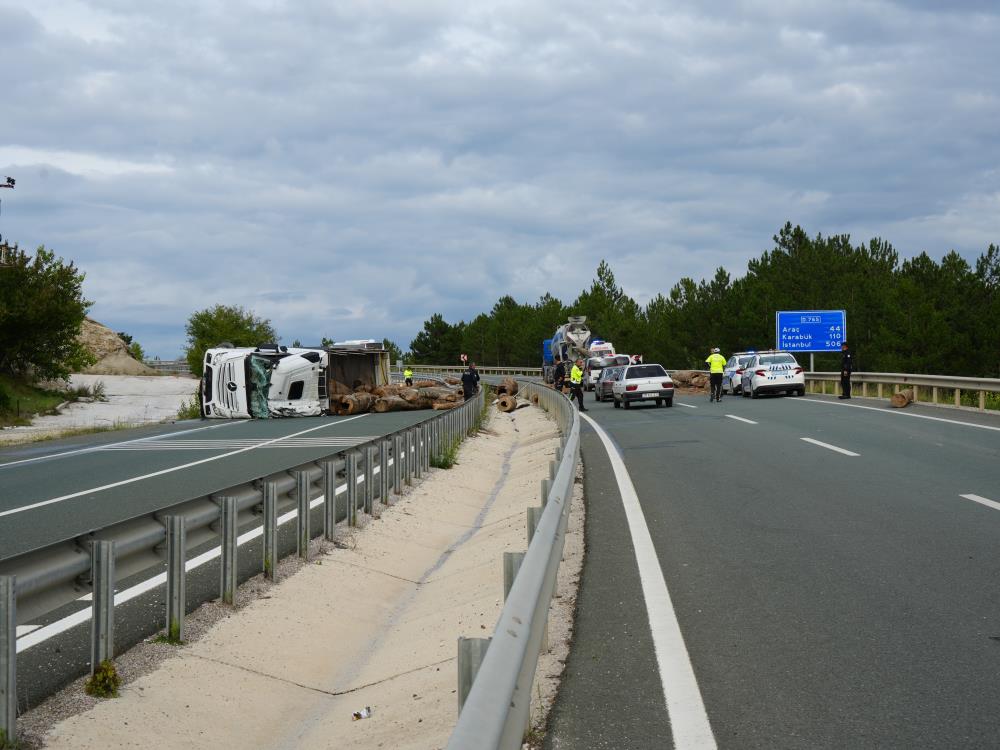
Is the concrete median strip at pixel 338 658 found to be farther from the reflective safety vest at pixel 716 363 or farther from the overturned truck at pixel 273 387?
the overturned truck at pixel 273 387

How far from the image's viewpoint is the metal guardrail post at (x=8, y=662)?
459cm

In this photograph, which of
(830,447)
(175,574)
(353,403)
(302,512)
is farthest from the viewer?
(353,403)

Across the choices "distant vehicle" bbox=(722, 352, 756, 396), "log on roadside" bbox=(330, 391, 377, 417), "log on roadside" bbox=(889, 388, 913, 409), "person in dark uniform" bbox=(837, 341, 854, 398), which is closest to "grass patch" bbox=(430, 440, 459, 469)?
"log on roadside" bbox=(889, 388, 913, 409)

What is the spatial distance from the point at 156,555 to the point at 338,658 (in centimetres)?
173

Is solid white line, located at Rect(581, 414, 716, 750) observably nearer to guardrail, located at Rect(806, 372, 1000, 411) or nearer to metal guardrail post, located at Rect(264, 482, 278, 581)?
metal guardrail post, located at Rect(264, 482, 278, 581)

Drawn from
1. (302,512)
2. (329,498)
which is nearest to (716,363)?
(329,498)

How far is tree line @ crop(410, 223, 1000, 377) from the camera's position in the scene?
5847cm

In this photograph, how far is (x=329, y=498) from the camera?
10.4 m

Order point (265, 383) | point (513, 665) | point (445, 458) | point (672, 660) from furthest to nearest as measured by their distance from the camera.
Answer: point (265, 383), point (445, 458), point (672, 660), point (513, 665)

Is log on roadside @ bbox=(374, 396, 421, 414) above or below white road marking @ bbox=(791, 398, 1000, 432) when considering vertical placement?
below

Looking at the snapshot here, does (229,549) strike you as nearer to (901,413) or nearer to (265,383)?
(901,413)

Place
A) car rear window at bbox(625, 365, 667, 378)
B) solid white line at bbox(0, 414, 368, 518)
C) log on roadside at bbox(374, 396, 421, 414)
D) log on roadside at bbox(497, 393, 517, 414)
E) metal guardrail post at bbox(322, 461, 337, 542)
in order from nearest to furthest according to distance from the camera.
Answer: metal guardrail post at bbox(322, 461, 337, 542), solid white line at bbox(0, 414, 368, 518), car rear window at bbox(625, 365, 667, 378), log on roadside at bbox(374, 396, 421, 414), log on roadside at bbox(497, 393, 517, 414)

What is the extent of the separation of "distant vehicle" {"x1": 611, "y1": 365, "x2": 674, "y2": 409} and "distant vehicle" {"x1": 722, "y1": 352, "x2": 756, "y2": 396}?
5.40m

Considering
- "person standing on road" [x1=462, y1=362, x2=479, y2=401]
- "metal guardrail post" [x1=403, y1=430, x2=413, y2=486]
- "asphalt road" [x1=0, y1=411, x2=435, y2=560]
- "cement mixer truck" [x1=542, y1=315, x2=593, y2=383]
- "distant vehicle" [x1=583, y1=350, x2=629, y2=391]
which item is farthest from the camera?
"cement mixer truck" [x1=542, y1=315, x2=593, y2=383]
